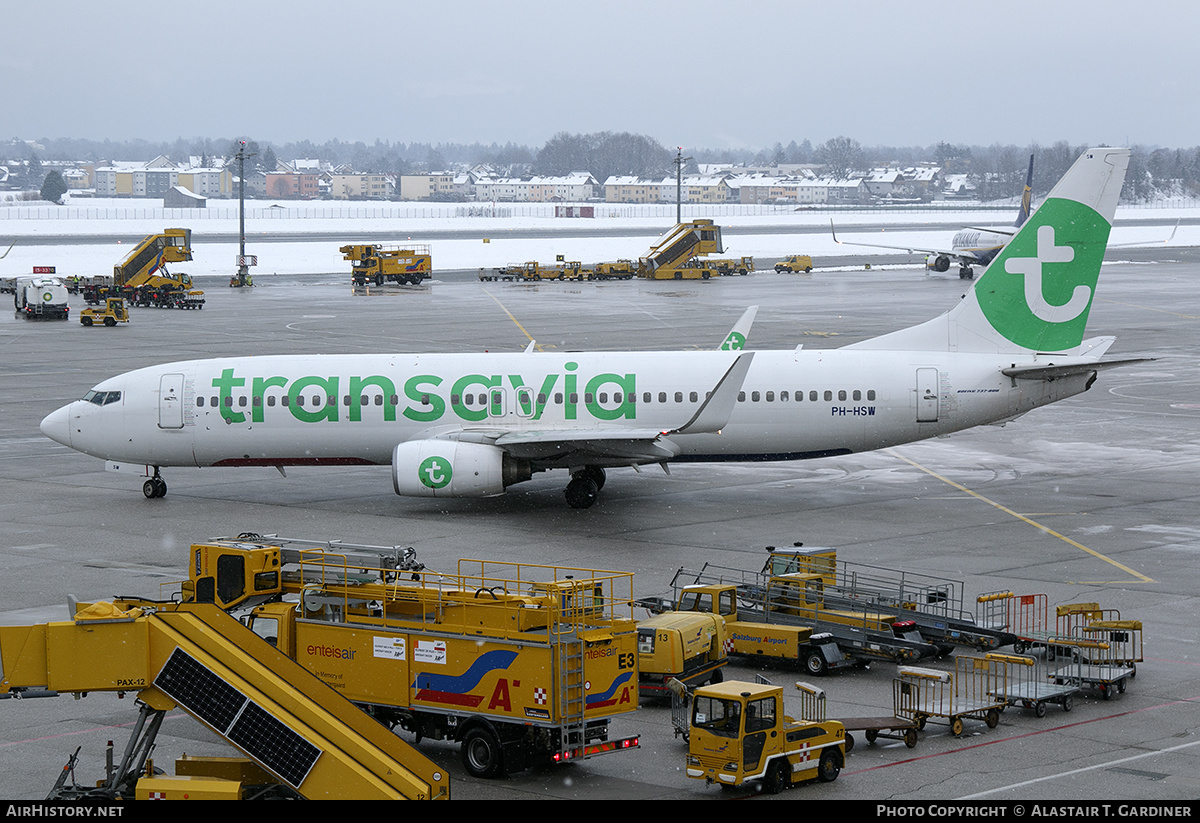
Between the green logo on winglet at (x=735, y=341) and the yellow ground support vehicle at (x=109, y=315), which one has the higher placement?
the green logo on winglet at (x=735, y=341)

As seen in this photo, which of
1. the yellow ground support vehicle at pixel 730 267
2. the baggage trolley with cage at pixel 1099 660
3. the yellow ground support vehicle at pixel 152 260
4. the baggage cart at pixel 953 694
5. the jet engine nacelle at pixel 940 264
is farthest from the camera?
the yellow ground support vehicle at pixel 730 267

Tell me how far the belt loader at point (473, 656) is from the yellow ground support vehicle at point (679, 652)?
2.09 metres

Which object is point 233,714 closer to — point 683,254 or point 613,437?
point 613,437

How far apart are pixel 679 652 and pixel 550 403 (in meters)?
17.3

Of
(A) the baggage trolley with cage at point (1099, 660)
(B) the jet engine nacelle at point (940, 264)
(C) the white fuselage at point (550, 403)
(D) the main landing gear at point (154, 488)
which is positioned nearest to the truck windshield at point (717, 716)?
(A) the baggage trolley with cage at point (1099, 660)

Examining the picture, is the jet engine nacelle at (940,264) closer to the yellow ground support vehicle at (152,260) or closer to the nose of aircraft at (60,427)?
the yellow ground support vehicle at (152,260)

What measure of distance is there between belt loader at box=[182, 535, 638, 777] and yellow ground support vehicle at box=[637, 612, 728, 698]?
2.09 metres

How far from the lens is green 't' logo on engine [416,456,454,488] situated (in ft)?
120

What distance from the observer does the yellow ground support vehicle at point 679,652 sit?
72.5ft

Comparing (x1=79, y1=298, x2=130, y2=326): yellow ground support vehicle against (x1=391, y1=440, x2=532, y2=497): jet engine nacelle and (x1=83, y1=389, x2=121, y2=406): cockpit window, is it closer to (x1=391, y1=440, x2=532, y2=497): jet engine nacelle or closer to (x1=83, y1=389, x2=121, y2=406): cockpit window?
(x1=83, y1=389, x2=121, y2=406): cockpit window

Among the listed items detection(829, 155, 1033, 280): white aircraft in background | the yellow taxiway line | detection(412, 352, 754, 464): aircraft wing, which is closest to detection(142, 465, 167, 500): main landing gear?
detection(412, 352, 754, 464): aircraft wing

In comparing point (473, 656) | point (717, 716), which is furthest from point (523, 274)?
point (717, 716)

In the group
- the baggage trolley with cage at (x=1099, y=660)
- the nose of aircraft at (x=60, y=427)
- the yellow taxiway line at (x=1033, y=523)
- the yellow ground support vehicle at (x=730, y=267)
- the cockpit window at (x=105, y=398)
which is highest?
the yellow ground support vehicle at (x=730, y=267)

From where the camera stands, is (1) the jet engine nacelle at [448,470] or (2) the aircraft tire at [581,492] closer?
(1) the jet engine nacelle at [448,470]
